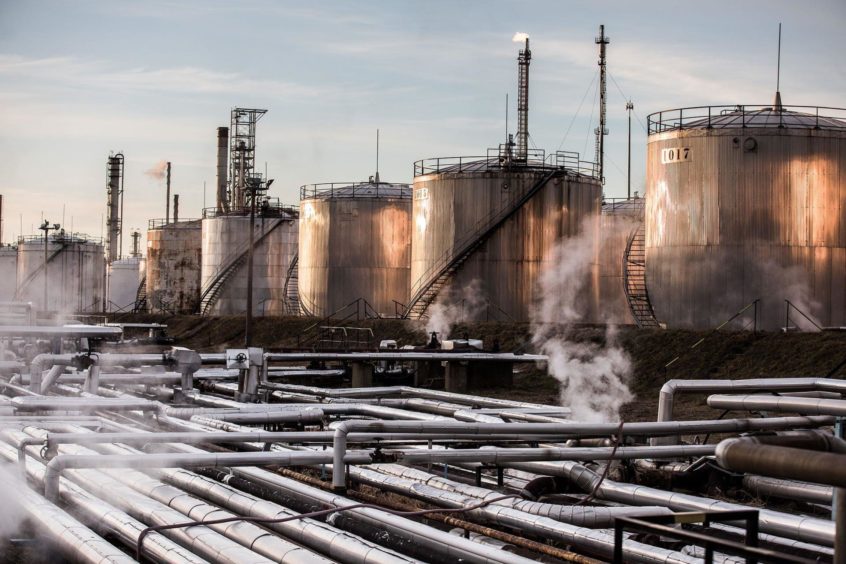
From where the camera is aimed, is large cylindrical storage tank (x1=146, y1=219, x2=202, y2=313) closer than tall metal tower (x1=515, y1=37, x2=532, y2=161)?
No

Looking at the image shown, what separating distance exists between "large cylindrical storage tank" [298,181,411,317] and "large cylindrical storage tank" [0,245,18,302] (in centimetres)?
4153

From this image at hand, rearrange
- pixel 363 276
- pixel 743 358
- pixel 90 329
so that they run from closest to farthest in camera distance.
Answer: pixel 90 329, pixel 743 358, pixel 363 276

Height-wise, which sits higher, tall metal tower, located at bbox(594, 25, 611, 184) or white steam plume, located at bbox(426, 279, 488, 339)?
tall metal tower, located at bbox(594, 25, 611, 184)

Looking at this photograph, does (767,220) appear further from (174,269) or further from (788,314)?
(174,269)

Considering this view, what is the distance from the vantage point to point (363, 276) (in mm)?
54094

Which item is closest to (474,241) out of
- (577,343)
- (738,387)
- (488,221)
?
(488,221)

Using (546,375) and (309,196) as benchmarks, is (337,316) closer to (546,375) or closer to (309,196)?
(309,196)

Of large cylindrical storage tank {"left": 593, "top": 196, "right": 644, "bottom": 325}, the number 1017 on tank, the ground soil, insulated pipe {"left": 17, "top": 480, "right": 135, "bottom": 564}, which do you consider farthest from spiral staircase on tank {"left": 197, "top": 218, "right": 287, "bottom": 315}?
insulated pipe {"left": 17, "top": 480, "right": 135, "bottom": 564}

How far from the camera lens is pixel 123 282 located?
96.4m

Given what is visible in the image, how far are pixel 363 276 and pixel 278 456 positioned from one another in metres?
41.9

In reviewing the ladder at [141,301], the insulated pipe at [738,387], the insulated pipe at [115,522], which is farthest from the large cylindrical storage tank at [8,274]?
the insulated pipe at [115,522]

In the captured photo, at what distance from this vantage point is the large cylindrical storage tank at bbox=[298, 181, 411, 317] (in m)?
53.8

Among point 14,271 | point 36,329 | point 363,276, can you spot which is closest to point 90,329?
point 36,329

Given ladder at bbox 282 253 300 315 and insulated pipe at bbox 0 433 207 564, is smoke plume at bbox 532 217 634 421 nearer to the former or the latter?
insulated pipe at bbox 0 433 207 564
